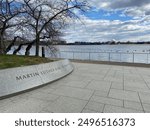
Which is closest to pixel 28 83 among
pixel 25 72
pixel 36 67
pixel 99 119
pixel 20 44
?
pixel 25 72

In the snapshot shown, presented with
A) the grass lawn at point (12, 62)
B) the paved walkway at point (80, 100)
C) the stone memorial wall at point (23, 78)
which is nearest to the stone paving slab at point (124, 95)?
the paved walkway at point (80, 100)

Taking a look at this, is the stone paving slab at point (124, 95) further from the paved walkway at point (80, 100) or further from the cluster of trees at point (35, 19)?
the cluster of trees at point (35, 19)

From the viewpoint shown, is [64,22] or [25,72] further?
[64,22]

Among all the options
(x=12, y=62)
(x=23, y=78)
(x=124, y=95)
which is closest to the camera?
(x=124, y=95)

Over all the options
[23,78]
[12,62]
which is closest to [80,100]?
[23,78]

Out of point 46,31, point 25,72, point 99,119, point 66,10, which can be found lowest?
point 99,119

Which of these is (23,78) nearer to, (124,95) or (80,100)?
(80,100)

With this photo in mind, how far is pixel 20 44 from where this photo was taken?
14117 millimetres

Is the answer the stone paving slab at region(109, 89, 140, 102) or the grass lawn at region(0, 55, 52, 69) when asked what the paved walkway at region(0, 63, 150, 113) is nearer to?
the stone paving slab at region(109, 89, 140, 102)

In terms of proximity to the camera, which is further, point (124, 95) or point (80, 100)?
point (124, 95)

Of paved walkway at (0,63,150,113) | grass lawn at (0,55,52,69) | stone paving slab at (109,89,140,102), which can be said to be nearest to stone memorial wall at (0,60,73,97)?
paved walkway at (0,63,150,113)

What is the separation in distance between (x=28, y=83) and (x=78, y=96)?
1901mm

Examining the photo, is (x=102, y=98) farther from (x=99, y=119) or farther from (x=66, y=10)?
(x=66, y=10)

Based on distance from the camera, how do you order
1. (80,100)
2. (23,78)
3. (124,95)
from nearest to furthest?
(80,100) < (124,95) < (23,78)
